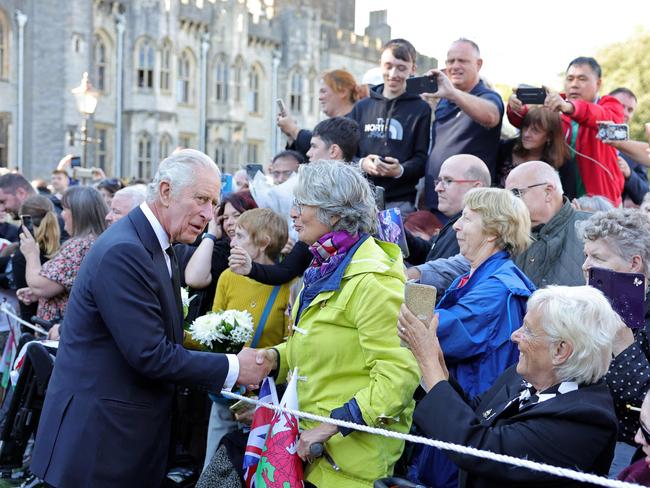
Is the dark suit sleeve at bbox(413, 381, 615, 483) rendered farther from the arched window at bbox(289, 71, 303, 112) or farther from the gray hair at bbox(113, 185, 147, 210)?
the arched window at bbox(289, 71, 303, 112)

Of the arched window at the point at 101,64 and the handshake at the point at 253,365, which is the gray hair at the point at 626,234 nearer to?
the handshake at the point at 253,365

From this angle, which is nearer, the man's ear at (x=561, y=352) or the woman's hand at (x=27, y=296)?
the man's ear at (x=561, y=352)

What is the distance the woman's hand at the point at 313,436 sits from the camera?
3789 millimetres

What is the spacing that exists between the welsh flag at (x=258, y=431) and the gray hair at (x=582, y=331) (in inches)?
65.3

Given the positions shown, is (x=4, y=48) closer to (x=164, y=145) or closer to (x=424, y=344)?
(x=164, y=145)

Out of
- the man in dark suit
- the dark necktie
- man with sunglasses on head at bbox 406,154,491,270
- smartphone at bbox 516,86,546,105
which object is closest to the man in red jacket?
smartphone at bbox 516,86,546,105

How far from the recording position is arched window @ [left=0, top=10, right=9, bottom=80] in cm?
3406

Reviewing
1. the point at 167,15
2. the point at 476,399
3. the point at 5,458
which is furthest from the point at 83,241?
the point at 167,15

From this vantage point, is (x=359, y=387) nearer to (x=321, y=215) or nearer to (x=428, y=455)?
(x=428, y=455)

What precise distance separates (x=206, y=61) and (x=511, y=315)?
132ft

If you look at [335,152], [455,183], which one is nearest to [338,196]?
[455,183]

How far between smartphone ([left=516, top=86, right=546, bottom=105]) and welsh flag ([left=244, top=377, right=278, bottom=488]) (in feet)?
10.8

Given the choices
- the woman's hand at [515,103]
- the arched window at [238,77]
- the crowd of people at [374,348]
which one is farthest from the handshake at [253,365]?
the arched window at [238,77]

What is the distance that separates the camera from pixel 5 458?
601cm
